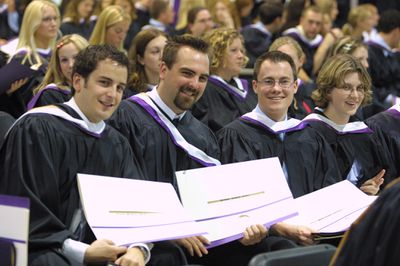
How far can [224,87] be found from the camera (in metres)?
6.89

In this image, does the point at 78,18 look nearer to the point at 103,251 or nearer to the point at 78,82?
the point at 78,82

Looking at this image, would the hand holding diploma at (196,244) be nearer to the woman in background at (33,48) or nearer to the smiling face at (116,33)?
the woman in background at (33,48)

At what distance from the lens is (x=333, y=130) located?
5477mm

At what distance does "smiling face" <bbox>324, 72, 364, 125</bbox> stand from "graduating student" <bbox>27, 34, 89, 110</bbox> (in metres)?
1.80

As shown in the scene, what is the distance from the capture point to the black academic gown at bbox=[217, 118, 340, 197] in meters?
4.97

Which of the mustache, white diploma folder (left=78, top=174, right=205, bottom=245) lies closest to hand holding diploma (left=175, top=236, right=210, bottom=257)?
white diploma folder (left=78, top=174, right=205, bottom=245)

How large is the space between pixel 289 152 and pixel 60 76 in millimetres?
1887

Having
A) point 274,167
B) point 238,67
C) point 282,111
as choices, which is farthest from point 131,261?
point 238,67

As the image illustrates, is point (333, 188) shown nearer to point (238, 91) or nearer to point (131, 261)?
point (131, 261)

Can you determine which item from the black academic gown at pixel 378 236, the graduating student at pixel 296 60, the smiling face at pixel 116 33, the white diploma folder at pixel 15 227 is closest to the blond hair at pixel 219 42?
the graduating student at pixel 296 60

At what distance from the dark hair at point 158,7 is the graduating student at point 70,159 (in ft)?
20.6

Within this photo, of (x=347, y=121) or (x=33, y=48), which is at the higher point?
(x=33, y=48)

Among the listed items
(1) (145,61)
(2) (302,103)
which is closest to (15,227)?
(1) (145,61)

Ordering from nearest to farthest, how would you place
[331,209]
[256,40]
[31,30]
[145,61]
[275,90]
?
[331,209] < [275,90] < [145,61] < [31,30] < [256,40]
